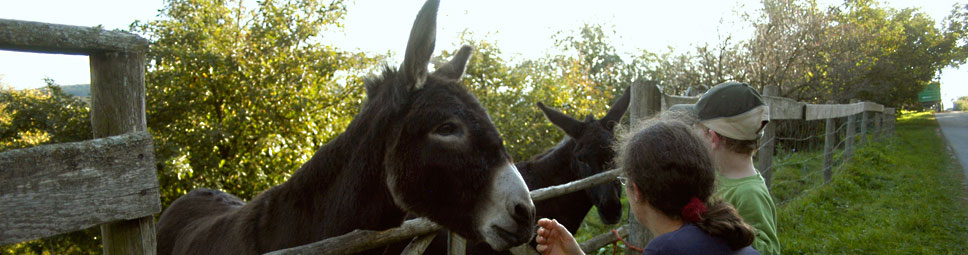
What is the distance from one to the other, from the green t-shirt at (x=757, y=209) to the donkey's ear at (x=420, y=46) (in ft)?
3.87

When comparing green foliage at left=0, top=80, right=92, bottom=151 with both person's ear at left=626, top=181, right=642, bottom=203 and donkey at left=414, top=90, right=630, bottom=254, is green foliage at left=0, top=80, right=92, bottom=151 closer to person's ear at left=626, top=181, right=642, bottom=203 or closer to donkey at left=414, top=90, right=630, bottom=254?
donkey at left=414, top=90, right=630, bottom=254

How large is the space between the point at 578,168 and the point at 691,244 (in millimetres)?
2596

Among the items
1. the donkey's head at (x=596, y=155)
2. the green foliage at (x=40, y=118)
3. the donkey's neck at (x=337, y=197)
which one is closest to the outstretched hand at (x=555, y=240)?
the donkey's neck at (x=337, y=197)

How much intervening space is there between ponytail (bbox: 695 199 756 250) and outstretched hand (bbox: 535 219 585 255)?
52 centimetres

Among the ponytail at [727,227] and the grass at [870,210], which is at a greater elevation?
the ponytail at [727,227]

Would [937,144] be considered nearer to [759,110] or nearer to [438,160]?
[759,110]

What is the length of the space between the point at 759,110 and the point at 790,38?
44.1 feet

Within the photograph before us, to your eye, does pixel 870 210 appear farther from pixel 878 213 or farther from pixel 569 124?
pixel 569 124

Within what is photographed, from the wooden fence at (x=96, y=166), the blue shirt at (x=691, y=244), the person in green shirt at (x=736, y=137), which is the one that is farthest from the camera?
the person in green shirt at (x=736, y=137)

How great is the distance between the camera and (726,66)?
1380 cm

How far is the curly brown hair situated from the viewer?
1.51 meters

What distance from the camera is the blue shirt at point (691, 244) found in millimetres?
1431

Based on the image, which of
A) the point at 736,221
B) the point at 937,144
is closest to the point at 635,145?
the point at 736,221

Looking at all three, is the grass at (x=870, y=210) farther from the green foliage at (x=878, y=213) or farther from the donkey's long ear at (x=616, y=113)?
the donkey's long ear at (x=616, y=113)
